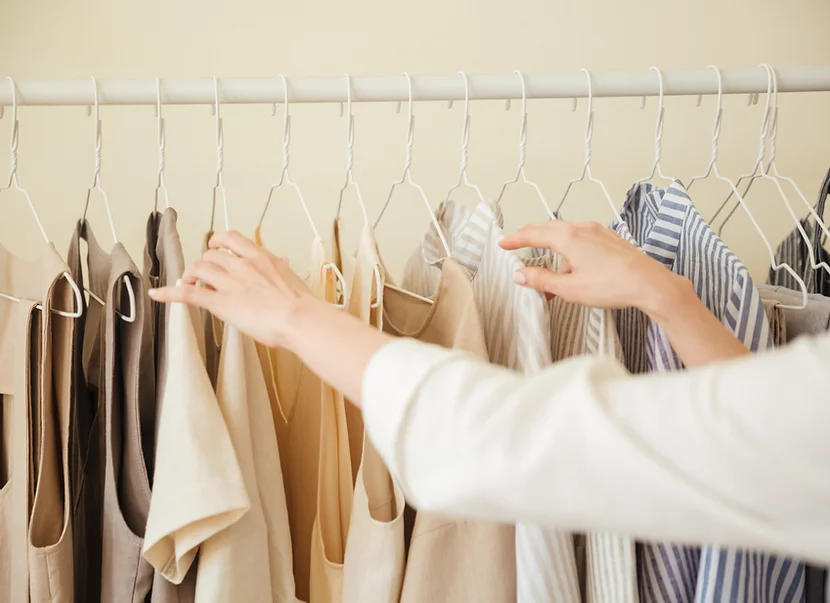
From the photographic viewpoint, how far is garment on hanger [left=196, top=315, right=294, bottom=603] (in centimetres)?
61

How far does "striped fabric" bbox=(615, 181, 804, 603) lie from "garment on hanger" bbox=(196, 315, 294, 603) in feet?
1.09

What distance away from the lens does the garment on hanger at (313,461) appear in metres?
0.68

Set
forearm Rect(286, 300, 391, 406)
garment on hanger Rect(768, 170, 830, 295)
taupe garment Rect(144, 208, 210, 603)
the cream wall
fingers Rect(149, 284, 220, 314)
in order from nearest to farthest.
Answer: forearm Rect(286, 300, 391, 406) < fingers Rect(149, 284, 220, 314) < taupe garment Rect(144, 208, 210, 603) < garment on hanger Rect(768, 170, 830, 295) < the cream wall

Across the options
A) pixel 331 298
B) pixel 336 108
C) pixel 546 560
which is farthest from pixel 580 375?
pixel 336 108

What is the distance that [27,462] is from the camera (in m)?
0.65

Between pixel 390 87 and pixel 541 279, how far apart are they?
27 centimetres

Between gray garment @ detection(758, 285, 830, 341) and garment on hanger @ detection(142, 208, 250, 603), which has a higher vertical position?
gray garment @ detection(758, 285, 830, 341)

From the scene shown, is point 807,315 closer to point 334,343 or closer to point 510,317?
point 510,317

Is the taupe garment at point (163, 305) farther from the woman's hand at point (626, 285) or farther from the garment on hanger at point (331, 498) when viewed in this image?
the woman's hand at point (626, 285)

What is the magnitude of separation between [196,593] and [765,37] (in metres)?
1.27

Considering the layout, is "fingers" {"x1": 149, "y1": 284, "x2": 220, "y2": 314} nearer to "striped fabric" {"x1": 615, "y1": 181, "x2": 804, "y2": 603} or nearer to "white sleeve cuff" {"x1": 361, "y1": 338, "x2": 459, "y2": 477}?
"white sleeve cuff" {"x1": 361, "y1": 338, "x2": 459, "y2": 477}

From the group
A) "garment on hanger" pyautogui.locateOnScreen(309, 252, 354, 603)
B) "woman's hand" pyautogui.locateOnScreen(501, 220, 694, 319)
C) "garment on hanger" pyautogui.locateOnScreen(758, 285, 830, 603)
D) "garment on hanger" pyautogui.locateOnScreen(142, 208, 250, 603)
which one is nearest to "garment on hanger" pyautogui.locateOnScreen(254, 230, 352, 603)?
"garment on hanger" pyautogui.locateOnScreen(309, 252, 354, 603)

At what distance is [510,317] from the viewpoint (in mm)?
673

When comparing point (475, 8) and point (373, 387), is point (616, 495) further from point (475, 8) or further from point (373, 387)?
point (475, 8)
